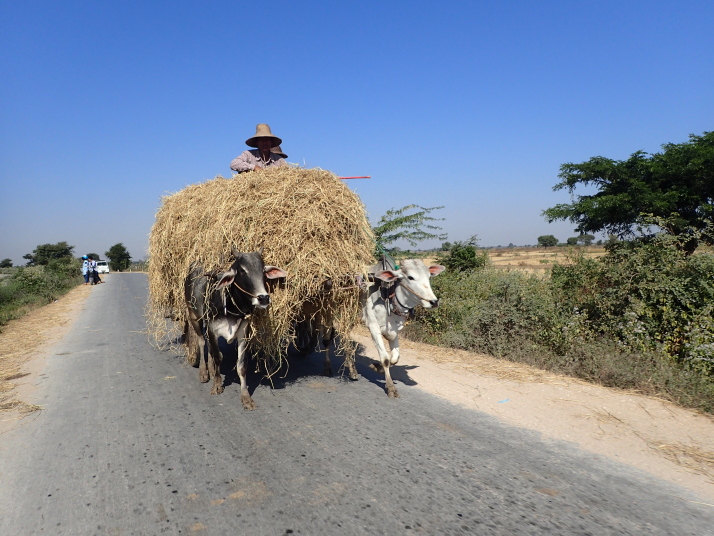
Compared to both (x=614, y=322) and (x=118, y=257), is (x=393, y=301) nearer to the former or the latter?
(x=614, y=322)

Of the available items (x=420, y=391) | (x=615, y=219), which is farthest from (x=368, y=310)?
(x=615, y=219)

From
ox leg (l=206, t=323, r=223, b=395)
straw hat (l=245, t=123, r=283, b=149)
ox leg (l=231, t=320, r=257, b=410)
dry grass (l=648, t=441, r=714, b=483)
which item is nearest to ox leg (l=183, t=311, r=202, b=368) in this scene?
ox leg (l=206, t=323, r=223, b=395)

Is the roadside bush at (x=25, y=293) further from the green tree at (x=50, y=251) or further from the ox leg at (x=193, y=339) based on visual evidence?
the green tree at (x=50, y=251)

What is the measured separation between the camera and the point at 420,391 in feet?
19.2

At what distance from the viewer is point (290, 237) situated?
5.28 m

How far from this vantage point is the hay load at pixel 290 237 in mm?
5234

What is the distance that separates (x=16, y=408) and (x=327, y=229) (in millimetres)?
4048

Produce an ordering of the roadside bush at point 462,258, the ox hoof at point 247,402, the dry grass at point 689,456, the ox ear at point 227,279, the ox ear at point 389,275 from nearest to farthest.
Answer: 1. the dry grass at point 689,456
2. the ox ear at point 227,279
3. the ox hoof at point 247,402
4. the ox ear at point 389,275
5. the roadside bush at point 462,258

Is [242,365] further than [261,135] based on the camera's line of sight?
No

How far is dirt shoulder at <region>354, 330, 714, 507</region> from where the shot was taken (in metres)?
3.82

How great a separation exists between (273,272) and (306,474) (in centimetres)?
213

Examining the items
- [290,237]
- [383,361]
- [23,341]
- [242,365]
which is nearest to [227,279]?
[290,237]

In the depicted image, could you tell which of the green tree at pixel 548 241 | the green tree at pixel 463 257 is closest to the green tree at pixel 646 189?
the green tree at pixel 463 257

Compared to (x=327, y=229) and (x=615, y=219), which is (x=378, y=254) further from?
(x=615, y=219)
